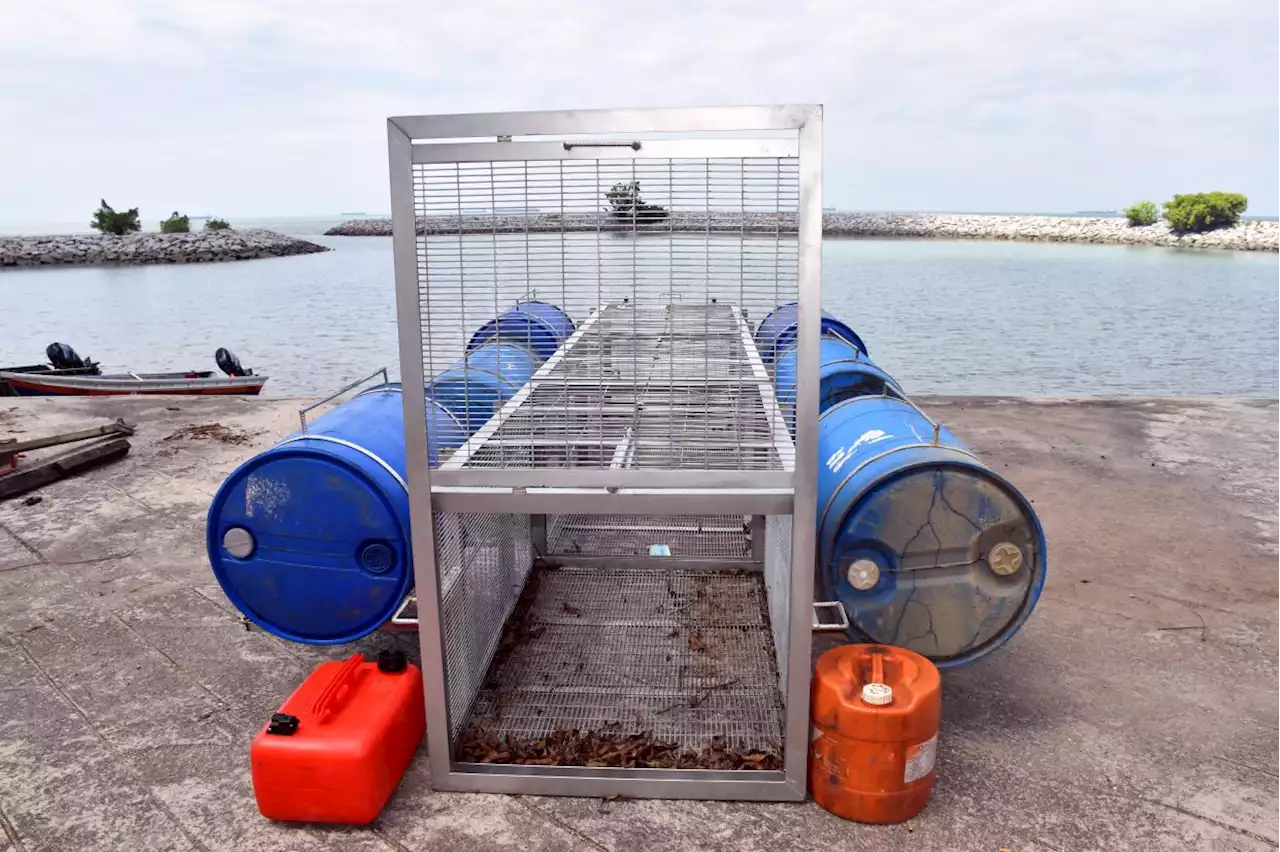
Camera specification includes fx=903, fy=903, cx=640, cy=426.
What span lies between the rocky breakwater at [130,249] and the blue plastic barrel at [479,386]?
62.3m

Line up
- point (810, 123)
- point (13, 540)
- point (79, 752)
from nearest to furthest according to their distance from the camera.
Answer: point (810, 123) → point (79, 752) → point (13, 540)

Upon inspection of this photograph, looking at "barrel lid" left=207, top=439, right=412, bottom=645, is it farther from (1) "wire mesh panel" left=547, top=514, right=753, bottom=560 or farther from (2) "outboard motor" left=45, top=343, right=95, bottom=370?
(2) "outboard motor" left=45, top=343, right=95, bottom=370

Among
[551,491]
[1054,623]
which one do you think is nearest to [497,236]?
[551,491]

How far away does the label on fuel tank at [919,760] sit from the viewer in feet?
11.3

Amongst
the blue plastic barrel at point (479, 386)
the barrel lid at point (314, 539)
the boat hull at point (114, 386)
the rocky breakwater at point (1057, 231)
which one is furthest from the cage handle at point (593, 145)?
the rocky breakwater at point (1057, 231)

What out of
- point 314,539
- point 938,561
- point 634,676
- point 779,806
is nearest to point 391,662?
point 314,539

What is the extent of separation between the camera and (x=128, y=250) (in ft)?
194

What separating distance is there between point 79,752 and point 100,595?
6.44 ft

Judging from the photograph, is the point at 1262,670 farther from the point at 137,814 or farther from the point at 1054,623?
the point at 137,814

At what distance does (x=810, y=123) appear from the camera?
10.2 feet

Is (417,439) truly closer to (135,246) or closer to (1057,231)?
(135,246)

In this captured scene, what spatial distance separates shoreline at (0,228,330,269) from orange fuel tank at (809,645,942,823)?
214 feet

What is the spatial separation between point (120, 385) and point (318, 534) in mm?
12092

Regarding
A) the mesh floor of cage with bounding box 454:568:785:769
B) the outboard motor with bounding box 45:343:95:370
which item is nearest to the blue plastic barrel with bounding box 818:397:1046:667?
the mesh floor of cage with bounding box 454:568:785:769
